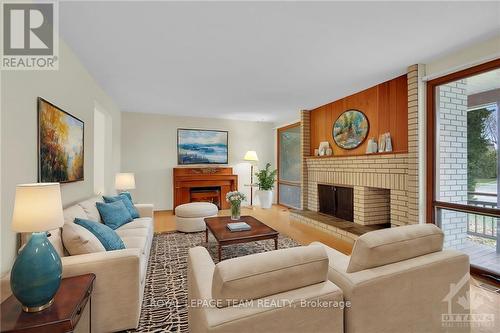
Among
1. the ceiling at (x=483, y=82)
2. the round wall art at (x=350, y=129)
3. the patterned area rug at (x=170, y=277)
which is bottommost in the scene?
the patterned area rug at (x=170, y=277)

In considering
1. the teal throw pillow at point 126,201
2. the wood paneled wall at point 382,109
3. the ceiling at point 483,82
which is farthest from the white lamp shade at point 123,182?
the ceiling at point 483,82

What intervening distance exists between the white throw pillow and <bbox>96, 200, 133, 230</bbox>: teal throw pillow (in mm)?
1141

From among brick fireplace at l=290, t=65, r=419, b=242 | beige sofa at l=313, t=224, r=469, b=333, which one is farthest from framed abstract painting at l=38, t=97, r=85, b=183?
brick fireplace at l=290, t=65, r=419, b=242

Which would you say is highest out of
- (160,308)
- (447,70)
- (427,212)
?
(447,70)

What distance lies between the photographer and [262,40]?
2.40m

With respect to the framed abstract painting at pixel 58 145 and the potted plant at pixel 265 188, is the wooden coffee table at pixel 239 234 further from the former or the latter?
→ the potted plant at pixel 265 188

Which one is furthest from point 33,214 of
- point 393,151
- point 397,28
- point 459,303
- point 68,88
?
point 393,151

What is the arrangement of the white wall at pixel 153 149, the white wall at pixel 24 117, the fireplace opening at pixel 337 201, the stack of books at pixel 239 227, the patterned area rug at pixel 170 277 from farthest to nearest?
the white wall at pixel 153 149 < the fireplace opening at pixel 337 201 < the stack of books at pixel 239 227 < the patterned area rug at pixel 170 277 < the white wall at pixel 24 117

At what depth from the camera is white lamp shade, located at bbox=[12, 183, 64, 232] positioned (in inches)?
49.3

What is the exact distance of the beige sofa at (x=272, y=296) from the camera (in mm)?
996

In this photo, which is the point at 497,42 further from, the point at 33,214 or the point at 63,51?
the point at 63,51

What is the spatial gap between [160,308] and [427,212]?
334 cm

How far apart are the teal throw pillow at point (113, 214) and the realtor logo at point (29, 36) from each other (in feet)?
5.35

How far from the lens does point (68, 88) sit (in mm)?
2602
